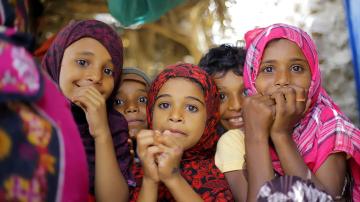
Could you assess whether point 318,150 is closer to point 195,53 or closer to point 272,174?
point 272,174

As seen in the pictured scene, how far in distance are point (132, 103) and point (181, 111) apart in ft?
1.30

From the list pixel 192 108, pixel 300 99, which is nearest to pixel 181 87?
pixel 192 108

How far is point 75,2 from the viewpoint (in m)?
5.21

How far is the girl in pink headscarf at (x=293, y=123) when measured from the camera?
1.60 metres

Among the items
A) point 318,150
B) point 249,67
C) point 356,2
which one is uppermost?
point 356,2

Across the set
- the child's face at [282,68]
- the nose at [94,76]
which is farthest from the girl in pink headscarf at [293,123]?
the nose at [94,76]

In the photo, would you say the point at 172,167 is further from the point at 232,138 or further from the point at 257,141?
the point at 232,138

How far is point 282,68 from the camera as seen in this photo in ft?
5.93

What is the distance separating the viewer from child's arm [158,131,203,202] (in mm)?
1524

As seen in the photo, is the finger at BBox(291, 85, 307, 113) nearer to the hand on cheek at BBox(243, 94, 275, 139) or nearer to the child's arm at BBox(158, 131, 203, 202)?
the hand on cheek at BBox(243, 94, 275, 139)

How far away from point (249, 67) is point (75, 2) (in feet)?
12.3

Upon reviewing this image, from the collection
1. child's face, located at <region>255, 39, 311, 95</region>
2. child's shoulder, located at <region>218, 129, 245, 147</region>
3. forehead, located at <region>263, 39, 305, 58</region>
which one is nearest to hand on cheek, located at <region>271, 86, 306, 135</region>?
child's face, located at <region>255, 39, 311, 95</region>

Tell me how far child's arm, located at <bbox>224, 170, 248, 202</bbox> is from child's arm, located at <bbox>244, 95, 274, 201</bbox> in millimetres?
198

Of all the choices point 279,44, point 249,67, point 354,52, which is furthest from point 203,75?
point 354,52
